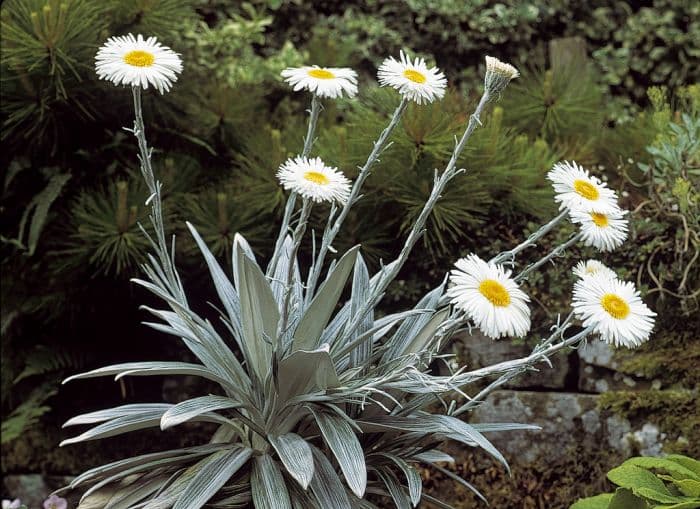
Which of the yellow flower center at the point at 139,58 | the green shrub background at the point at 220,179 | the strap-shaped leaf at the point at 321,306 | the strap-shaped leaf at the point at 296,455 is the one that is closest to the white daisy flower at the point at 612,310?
the strap-shaped leaf at the point at 321,306

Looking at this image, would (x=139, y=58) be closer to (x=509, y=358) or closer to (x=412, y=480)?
(x=412, y=480)

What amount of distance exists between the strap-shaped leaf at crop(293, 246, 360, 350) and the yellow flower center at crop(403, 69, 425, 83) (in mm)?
413

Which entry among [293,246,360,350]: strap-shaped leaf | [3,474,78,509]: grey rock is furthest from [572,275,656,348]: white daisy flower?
[3,474,78,509]: grey rock

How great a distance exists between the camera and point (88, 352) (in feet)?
10.1

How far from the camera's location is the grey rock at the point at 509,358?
8.64ft

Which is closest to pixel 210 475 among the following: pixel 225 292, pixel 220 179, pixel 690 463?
pixel 225 292

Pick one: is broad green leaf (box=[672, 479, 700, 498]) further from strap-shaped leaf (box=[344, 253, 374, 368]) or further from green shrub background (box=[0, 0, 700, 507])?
strap-shaped leaf (box=[344, 253, 374, 368])

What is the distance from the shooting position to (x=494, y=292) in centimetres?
164

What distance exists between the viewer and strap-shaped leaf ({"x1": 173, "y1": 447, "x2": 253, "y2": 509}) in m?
1.76

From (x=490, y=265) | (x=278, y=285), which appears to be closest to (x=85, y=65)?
(x=278, y=285)

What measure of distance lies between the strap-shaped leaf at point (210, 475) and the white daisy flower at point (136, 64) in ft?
2.85

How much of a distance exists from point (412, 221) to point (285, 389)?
3.19 feet

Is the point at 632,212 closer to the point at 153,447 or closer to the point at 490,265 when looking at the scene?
the point at 490,265

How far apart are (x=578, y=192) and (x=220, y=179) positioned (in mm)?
1733
